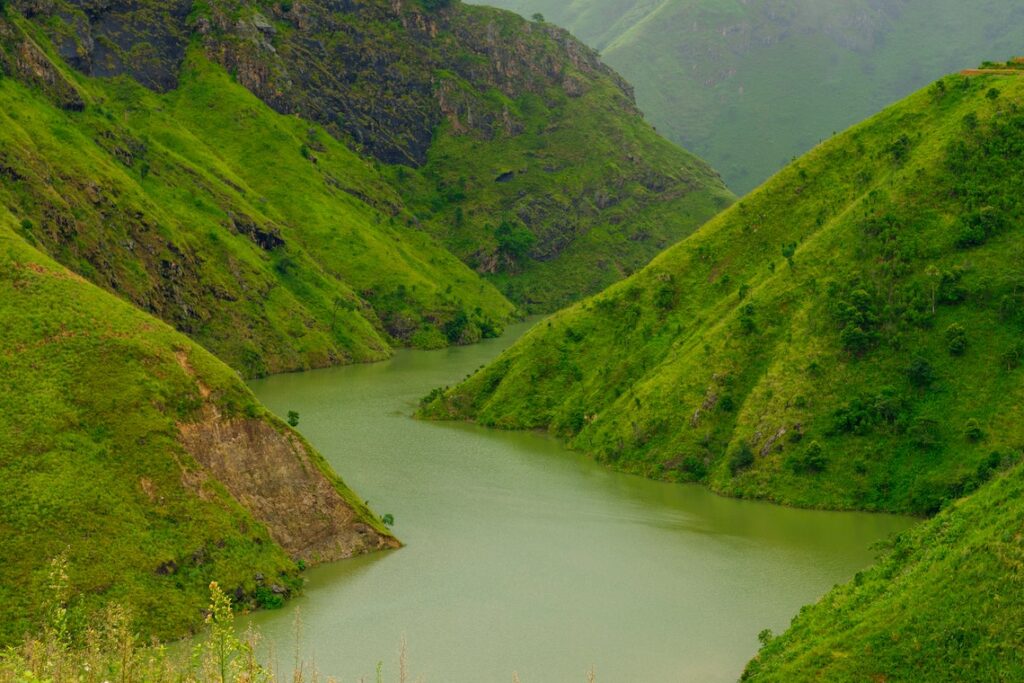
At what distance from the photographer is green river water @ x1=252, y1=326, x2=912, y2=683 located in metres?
59.9

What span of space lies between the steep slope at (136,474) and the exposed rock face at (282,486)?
0.09 metres

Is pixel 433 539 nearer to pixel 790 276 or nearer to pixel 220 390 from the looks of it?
pixel 220 390

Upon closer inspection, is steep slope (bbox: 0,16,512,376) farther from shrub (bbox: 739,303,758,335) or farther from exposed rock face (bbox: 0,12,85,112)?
shrub (bbox: 739,303,758,335)

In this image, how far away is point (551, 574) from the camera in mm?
75312

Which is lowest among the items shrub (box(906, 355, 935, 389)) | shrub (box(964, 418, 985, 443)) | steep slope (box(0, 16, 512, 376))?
shrub (box(964, 418, 985, 443))

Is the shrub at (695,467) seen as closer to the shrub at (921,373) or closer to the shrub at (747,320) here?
the shrub at (747,320)

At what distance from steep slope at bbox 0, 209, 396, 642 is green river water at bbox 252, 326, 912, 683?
431cm

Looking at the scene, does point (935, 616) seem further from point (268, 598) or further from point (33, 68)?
point (33, 68)

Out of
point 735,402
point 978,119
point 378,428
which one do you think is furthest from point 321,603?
point 978,119

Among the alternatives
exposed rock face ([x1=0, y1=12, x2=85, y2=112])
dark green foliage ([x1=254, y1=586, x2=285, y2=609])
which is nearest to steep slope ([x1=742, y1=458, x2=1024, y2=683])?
dark green foliage ([x1=254, y1=586, x2=285, y2=609])

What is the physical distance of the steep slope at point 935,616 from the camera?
4447 centimetres

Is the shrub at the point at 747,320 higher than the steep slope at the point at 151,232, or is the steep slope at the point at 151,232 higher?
the steep slope at the point at 151,232

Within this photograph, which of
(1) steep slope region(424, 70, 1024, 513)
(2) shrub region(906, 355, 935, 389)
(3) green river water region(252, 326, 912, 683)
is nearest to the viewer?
(3) green river water region(252, 326, 912, 683)

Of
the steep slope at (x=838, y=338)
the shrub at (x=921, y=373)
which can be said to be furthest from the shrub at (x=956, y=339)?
the shrub at (x=921, y=373)
